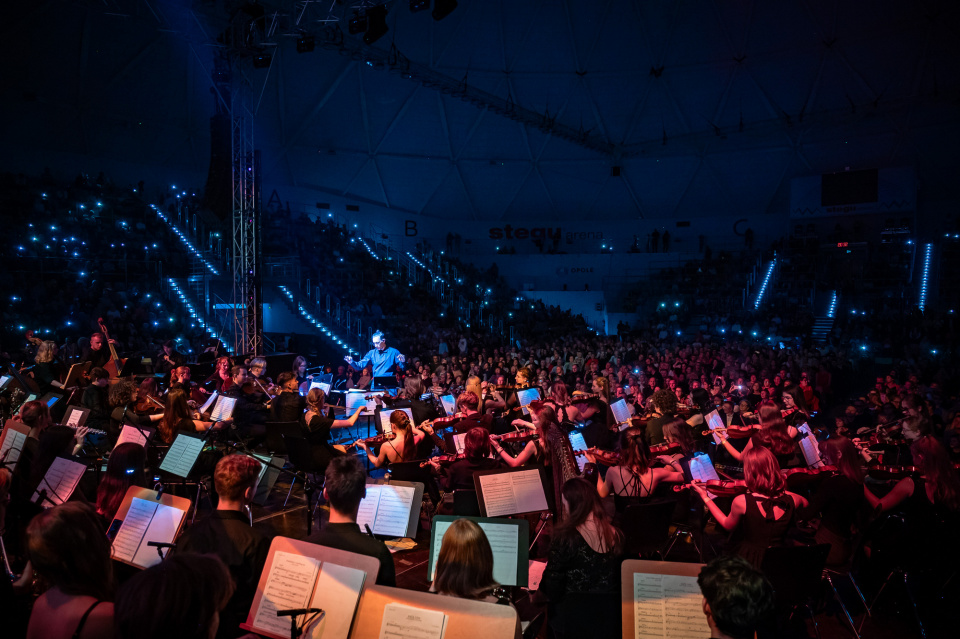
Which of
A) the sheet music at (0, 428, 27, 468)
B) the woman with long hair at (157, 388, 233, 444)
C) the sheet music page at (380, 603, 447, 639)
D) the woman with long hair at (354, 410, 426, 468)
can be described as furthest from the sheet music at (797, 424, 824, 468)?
the sheet music at (0, 428, 27, 468)

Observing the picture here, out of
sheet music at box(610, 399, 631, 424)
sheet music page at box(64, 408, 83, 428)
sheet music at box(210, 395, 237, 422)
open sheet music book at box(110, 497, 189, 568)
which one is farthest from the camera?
sheet music at box(610, 399, 631, 424)

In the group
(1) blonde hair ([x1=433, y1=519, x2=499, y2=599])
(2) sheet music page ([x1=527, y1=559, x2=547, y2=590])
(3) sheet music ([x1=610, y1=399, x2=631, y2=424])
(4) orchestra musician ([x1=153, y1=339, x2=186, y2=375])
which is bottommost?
(2) sheet music page ([x1=527, y1=559, x2=547, y2=590])

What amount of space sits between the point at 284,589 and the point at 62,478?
8.82ft

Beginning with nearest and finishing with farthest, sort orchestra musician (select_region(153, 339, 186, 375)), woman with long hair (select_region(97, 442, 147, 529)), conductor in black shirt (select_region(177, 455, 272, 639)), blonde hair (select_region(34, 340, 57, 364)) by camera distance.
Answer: conductor in black shirt (select_region(177, 455, 272, 639)) → woman with long hair (select_region(97, 442, 147, 529)) → blonde hair (select_region(34, 340, 57, 364)) → orchestra musician (select_region(153, 339, 186, 375))

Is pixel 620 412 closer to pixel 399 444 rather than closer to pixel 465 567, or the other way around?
pixel 399 444

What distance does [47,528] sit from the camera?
97.6 inches

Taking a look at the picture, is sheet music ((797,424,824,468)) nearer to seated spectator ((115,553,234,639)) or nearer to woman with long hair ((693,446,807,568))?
woman with long hair ((693,446,807,568))

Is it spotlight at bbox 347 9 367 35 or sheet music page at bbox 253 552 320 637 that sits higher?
spotlight at bbox 347 9 367 35

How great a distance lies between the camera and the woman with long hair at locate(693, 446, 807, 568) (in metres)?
4.29

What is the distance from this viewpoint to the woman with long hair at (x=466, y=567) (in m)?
2.76

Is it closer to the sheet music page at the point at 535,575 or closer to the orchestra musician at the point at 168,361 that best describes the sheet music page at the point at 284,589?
the sheet music page at the point at 535,575

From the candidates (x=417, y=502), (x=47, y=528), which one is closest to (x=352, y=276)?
(x=417, y=502)

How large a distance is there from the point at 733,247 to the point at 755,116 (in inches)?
209

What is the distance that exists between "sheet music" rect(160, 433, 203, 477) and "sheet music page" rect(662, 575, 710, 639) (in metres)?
4.04
